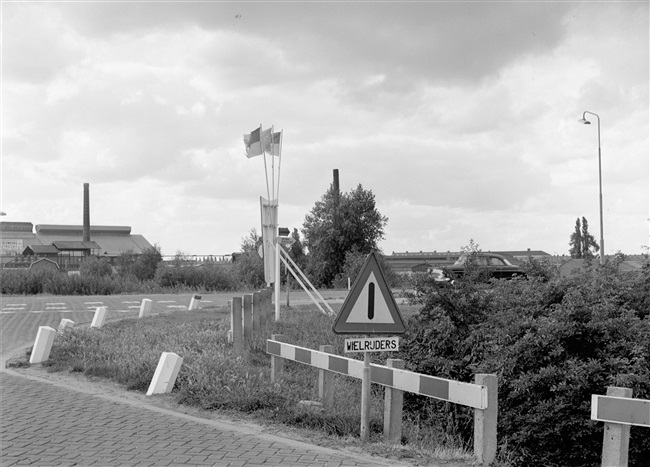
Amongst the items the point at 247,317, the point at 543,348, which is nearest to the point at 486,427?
the point at 543,348

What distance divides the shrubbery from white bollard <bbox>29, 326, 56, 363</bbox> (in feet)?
20.3

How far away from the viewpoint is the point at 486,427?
6484 millimetres

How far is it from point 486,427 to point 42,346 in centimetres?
852

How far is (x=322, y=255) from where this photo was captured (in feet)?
169

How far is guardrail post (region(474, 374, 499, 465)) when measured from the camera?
6402mm

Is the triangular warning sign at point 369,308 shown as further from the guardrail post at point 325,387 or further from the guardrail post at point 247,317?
the guardrail post at point 247,317

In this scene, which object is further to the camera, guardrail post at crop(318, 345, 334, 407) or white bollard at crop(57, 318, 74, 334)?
white bollard at crop(57, 318, 74, 334)

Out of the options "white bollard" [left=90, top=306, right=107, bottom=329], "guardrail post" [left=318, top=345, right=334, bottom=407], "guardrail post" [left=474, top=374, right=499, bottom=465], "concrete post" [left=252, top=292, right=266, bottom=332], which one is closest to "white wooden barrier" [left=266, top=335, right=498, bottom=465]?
"guardrail post" [left=474, top=374, right=499, bottom=465]

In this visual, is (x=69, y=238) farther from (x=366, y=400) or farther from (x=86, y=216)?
(x=366, y=400)

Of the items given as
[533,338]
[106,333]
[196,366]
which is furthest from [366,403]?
[106,333]

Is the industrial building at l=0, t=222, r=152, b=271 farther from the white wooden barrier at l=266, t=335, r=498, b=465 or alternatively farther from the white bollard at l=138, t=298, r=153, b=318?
the white wooden barrier at l=266, t=335, r=498, b=465

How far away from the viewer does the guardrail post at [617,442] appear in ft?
19.8

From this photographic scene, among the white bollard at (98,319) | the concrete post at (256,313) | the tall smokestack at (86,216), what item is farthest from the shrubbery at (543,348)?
the tall smokestack at (86,216)

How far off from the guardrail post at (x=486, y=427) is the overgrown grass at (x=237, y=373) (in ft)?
1.08
